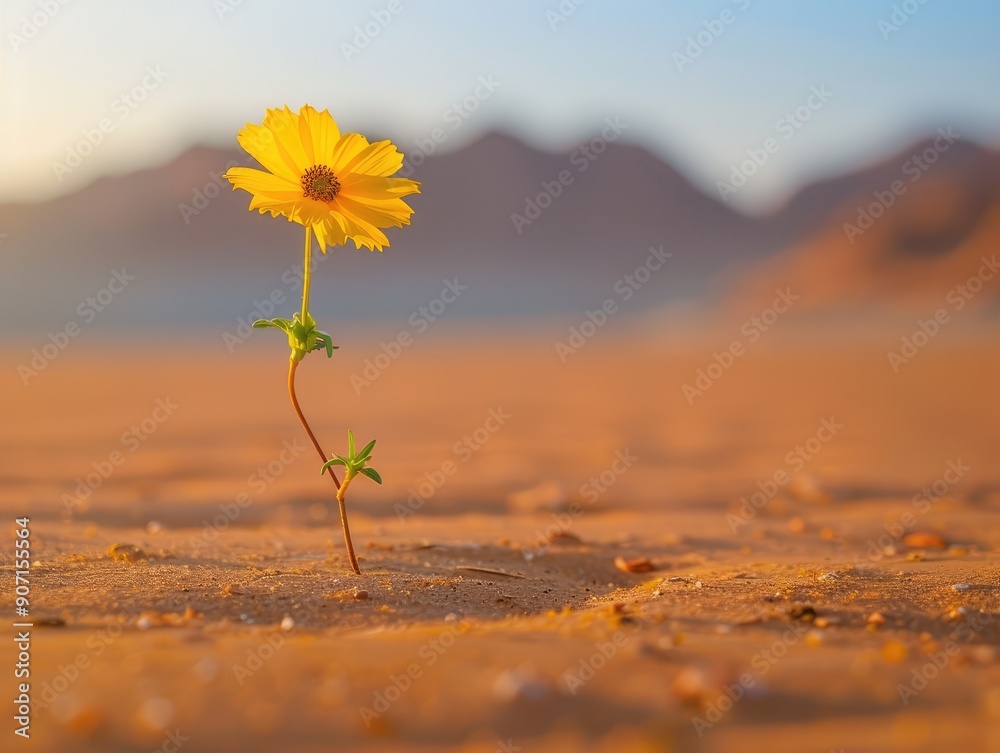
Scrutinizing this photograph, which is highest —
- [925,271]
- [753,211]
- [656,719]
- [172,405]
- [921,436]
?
[753,211]

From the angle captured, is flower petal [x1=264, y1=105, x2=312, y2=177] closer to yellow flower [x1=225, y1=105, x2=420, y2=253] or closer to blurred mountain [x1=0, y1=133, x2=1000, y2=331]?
yellow flower [x1=225, y1=105, x2=420, y2=253]

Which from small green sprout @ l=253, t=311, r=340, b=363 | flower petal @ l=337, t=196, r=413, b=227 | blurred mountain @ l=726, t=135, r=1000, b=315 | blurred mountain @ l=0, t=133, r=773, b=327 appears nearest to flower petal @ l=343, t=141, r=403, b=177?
flower petal @ l=337, t=196, r=413, b=227

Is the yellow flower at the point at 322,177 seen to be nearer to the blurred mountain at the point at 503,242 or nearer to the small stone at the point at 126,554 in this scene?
the small stone at the point at 126,554

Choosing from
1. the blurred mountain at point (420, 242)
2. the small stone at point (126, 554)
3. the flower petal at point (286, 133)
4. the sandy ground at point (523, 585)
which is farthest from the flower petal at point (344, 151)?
the blurred mountain at point (420, 242)

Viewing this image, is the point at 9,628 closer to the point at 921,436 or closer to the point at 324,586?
the point at 324,586

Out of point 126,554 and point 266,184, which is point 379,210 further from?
point 126,554

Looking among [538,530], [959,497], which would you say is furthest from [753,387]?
[538,530]

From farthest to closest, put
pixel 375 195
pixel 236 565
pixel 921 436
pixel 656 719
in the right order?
pixel 921 436 → pixel 236 565 → pixel 375 195 → pixel 656 719

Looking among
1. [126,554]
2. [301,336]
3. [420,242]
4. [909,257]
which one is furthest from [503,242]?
[301,336]
